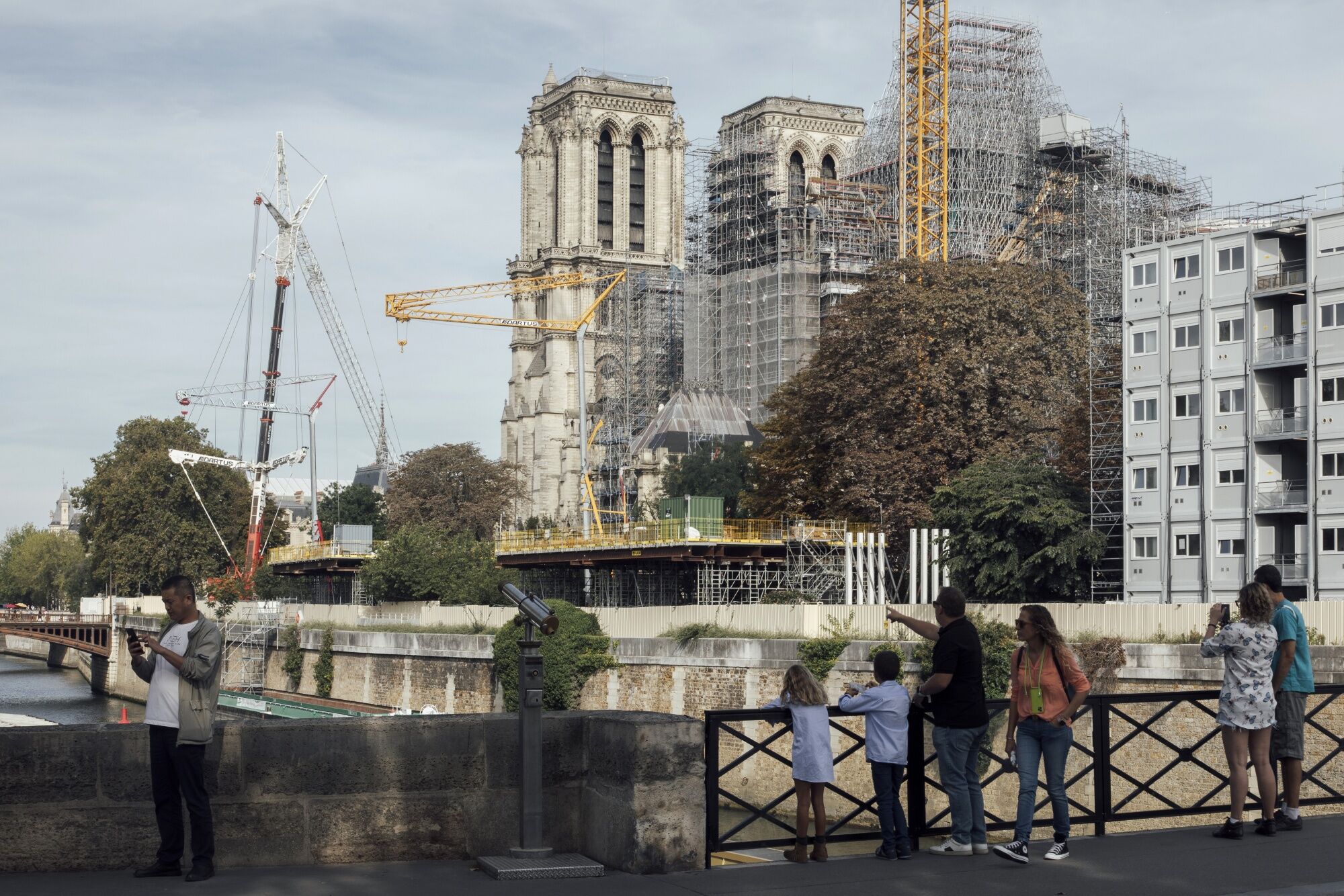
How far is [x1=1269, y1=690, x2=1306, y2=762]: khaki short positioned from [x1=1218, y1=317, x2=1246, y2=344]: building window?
119 ft

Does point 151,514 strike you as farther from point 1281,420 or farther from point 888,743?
point 888,743

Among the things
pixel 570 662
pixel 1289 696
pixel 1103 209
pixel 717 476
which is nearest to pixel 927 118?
pixel 1103 209

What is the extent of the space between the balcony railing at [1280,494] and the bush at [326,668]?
1470 inches

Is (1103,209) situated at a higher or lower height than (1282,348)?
higher

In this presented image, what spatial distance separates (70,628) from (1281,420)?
76.8 m

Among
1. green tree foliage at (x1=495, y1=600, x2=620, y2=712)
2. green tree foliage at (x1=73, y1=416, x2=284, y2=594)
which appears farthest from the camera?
green tree foliage at (x1=73, y1=416, x2=284, y2=594)

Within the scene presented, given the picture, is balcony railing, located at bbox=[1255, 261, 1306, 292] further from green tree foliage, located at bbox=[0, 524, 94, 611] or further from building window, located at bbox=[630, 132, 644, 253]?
green tree foliage, located at bbox=[0, 524, 94, 611]

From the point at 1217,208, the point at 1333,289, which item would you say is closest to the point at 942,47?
the point at 1217,208

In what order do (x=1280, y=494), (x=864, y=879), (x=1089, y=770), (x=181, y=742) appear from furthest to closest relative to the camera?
(x=1280, y=494) → (x=1089, y=770) → (x=864, y=879) → (x=181, y=742)

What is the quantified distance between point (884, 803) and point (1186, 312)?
132 feet

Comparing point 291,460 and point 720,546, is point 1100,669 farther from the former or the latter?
point 291,460

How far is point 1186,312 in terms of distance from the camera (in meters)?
49.0

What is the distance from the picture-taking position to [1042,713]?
1159cm

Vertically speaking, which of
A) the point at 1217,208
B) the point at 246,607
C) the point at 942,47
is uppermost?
the point at 942,47
